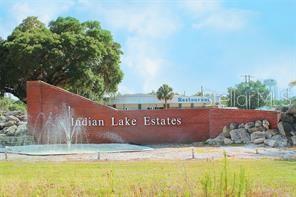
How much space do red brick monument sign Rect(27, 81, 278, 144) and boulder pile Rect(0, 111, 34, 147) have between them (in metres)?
0.69

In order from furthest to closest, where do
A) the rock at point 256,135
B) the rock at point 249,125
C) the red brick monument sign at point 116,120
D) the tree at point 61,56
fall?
1. the tree at point 61,56
2. the red brick monument sign at point 116,120
3. the rock at point 249,125
4. the rock at point 256,135

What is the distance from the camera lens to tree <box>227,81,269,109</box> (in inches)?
2476

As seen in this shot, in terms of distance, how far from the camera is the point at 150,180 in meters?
11.2

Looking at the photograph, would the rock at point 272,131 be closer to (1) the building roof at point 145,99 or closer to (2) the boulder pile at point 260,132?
(2) the boulder pile at point 260,132

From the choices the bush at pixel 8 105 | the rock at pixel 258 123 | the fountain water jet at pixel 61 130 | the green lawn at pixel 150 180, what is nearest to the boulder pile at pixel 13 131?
the fountain water jet at pixel 61 130

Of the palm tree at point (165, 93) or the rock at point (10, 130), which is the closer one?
the rock at point (10, 130)

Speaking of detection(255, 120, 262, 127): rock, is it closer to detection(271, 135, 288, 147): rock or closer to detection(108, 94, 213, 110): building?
detection(271, 135, 288, 147): rock

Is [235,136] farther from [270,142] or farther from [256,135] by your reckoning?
[270,142]

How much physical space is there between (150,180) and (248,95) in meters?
59.0

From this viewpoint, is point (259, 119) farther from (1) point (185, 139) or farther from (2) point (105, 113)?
(2) point (105, 113)

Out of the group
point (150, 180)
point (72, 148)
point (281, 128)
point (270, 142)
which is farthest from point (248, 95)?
point (150, 180)

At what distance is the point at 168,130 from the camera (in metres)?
29.9

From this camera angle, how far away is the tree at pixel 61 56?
145 ft

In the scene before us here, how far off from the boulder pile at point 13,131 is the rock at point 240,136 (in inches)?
426
